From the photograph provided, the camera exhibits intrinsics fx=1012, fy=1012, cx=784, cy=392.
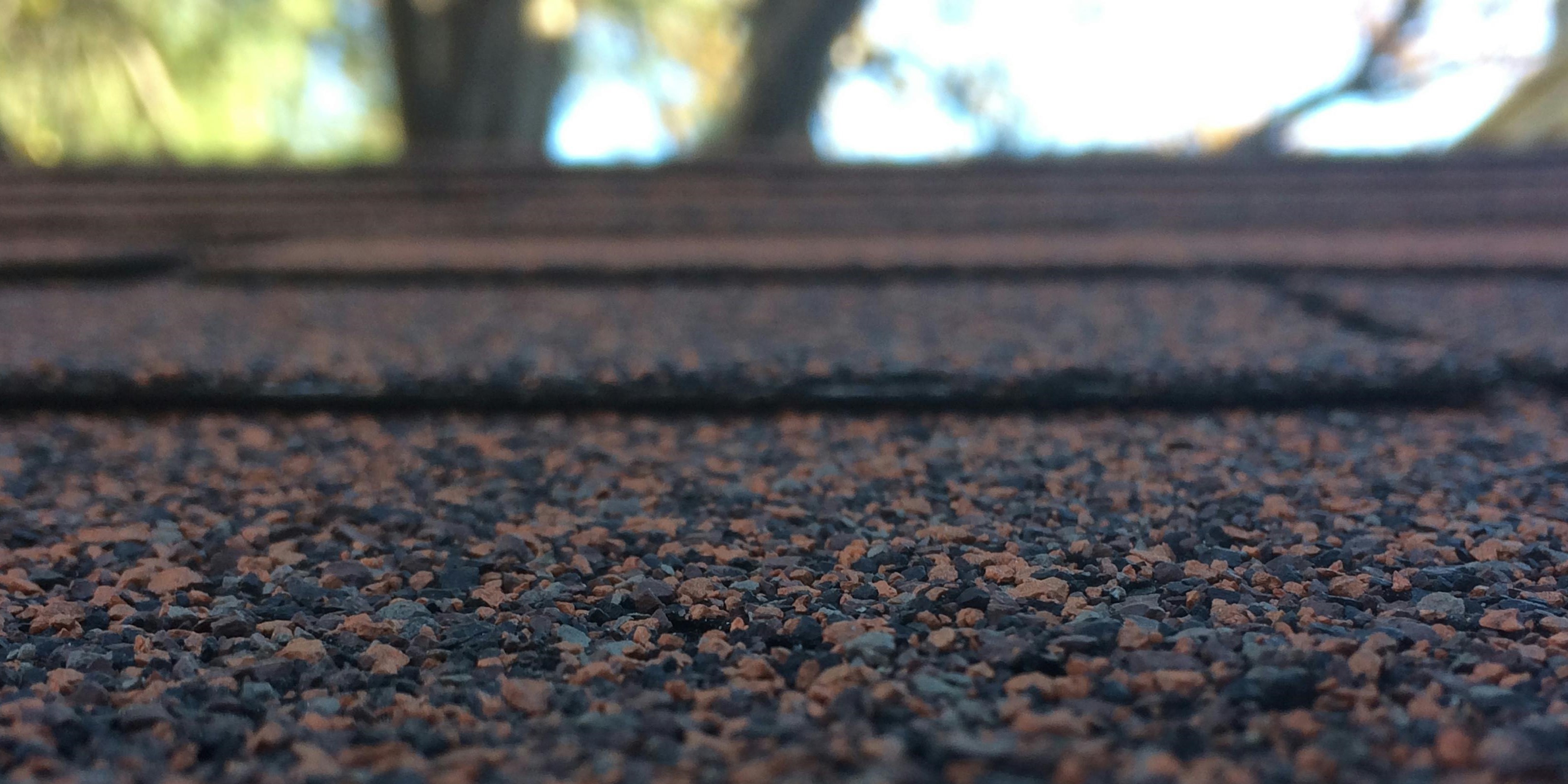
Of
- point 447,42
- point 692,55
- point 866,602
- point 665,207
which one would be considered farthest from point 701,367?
point 692,55

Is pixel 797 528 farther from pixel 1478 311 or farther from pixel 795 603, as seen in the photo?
pixel 1478 311

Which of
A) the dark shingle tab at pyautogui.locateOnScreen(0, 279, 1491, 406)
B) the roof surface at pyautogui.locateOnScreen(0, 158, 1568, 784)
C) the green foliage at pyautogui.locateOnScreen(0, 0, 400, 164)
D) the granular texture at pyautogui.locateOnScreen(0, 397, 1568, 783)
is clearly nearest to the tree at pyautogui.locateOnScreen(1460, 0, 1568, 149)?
the roof surface at pyautogui.locateOnScreen(0, 158, 1568, 784)

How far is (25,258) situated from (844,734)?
5.45 ft

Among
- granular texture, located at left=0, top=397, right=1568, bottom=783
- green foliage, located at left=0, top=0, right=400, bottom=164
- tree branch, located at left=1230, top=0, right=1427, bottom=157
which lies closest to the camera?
granular texture, located at left=0, top=397, right=1568, bottom=783

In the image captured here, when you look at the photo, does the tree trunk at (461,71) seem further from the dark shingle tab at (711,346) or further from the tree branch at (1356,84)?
the tree branch at (1356,84)

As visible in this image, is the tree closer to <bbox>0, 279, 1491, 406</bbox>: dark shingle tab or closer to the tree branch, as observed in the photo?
the tree branch

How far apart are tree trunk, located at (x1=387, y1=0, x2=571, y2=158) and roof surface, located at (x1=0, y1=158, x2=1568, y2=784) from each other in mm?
3149

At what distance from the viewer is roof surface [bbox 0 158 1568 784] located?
1.34 feet

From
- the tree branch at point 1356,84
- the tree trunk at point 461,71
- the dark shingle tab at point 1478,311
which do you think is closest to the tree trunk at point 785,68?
the tree trunk at point 461,71

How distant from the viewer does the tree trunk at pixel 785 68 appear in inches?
177

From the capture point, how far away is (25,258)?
1.53 metres

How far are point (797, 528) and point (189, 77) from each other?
6583 mm

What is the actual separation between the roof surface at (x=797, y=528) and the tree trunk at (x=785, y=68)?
335 centimetres

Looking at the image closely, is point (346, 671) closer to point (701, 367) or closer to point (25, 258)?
point (701, 367)
